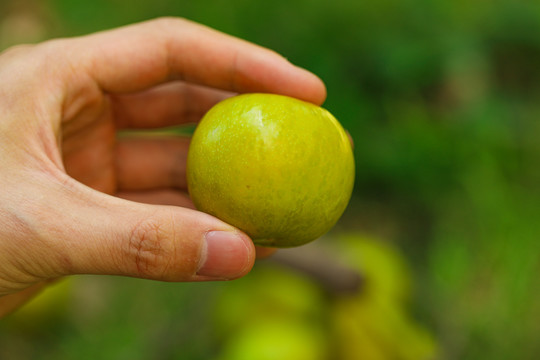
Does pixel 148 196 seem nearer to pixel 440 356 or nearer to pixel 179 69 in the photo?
pixel 179 69

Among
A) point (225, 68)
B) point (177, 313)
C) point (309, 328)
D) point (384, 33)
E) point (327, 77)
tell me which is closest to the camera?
point (225, 68)

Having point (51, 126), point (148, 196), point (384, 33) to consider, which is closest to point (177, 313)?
point (148, 196)

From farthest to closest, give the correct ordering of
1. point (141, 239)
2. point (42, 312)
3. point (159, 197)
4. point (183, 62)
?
point (42, 312) → point (159, 197) → point (183, 62) → point (141, 239)

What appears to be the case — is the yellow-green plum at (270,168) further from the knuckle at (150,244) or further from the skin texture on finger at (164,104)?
the skin texture on finger at (164,104)

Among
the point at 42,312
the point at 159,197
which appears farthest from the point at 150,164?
the point at 42,312

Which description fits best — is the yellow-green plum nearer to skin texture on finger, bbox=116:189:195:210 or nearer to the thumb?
the thumb

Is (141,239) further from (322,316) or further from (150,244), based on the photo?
(322,316)

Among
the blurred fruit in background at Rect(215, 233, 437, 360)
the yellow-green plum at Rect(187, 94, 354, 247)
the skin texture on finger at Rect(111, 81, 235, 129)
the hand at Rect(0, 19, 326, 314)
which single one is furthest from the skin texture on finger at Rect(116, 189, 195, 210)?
the yellow-green plum at Rect(187, 94, 354, 247)
